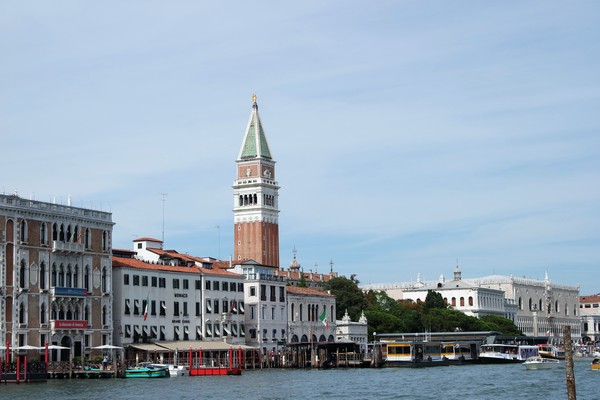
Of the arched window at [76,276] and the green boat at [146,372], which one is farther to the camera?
the arched window at [76,276]

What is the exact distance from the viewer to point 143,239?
365 ft

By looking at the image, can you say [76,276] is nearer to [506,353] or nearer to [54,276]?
[54,276]

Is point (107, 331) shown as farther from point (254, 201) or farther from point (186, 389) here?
point (254, 201)

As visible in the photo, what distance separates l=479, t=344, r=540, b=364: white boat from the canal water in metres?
30.7

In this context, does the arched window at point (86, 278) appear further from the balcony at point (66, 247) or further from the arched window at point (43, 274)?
the arched window at point (43, 274)

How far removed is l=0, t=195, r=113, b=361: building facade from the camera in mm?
84562

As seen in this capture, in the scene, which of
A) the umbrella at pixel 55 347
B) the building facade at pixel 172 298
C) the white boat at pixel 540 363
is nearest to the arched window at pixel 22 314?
the umbrella at pixel 55 347

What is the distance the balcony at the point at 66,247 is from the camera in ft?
288

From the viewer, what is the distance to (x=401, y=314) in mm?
157250

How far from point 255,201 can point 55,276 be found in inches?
2609

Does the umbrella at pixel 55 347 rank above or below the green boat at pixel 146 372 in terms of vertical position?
above

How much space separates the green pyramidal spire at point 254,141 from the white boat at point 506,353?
41751mm

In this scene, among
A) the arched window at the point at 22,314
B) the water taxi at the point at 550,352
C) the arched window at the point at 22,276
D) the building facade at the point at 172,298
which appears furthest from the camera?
the water taxi at the point at 550,352

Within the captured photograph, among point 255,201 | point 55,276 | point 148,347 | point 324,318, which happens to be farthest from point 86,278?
point 255,201
